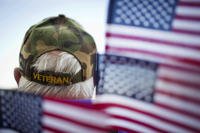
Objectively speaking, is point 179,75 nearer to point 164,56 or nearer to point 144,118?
point 164,56

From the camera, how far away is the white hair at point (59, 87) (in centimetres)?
279

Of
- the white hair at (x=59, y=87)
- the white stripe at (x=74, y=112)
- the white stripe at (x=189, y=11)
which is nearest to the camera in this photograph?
the white stripe at (x=189, y=11)

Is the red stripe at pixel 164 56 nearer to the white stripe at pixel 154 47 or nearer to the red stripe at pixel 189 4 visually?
the white stripe at pixel 154 47

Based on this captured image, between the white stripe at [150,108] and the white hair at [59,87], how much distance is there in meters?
0.42

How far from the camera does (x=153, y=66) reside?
7.73ft

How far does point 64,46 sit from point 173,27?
0.88m

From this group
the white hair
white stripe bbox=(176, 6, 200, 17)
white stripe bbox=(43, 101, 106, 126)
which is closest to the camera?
white stripe bbox=(176, 6, 200, 17)

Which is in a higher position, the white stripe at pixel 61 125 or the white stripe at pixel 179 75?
the white stripe at pixel 179 75

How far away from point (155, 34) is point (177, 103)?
0.44 metres

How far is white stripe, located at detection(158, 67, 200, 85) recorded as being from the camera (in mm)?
2262

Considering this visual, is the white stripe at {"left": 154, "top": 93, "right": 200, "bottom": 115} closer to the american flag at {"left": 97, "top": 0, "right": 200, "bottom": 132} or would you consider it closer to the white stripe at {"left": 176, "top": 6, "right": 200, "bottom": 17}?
the american flag at {"left": 97, "top": 0, "right": 200, "bottom": 132}

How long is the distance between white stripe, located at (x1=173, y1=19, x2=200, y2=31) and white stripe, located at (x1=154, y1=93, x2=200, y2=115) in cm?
43

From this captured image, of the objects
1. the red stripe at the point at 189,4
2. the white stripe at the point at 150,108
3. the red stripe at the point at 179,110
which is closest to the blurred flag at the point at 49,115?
Result: the white stripe at the point at 150,108

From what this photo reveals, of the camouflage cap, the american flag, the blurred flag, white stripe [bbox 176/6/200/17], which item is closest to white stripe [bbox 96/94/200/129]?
the american flag
